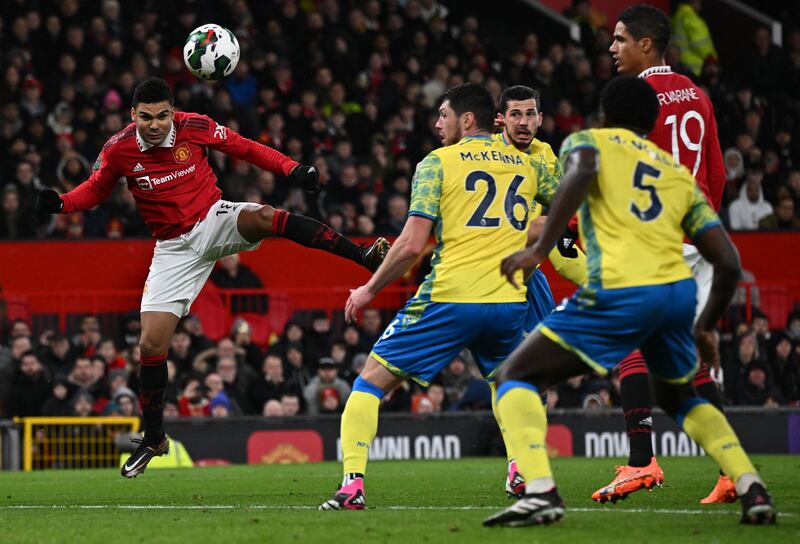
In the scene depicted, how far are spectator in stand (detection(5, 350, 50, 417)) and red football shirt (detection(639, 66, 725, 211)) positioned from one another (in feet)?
30.8

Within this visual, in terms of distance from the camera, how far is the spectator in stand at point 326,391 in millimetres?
16297

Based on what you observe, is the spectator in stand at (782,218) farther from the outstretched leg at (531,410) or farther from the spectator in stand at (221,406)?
the outstretched leg at (531,410)

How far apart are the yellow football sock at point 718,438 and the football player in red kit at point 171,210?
3.43 metres

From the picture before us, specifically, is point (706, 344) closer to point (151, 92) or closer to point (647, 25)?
point (647, 25)

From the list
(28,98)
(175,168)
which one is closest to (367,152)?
(28,98)

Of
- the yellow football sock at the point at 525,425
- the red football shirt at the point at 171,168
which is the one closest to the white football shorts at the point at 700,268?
the yellow football sock at the point at 525,425

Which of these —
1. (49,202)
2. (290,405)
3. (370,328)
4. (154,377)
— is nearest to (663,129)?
(154,377)

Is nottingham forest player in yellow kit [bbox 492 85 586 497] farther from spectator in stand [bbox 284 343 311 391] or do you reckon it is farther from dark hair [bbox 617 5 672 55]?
spectator in stand [bbox 284 343 311 391]

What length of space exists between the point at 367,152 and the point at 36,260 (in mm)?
5347

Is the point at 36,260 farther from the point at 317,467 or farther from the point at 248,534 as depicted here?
the point at 248,534

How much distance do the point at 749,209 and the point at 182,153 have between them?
37.9 feet

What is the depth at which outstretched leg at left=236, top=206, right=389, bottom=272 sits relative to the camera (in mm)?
9867

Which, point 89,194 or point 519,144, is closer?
point 519,144

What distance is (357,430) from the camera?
7781mm
